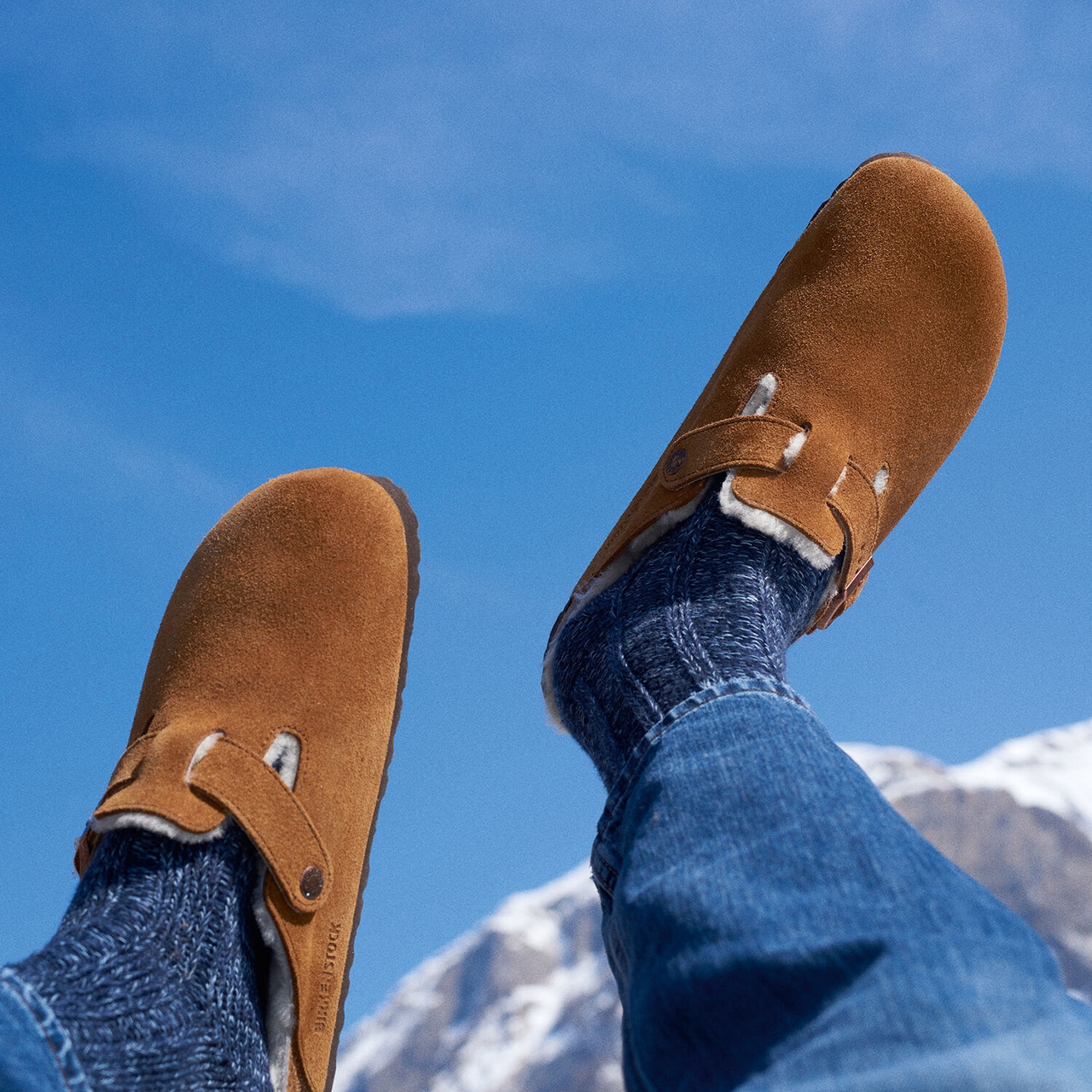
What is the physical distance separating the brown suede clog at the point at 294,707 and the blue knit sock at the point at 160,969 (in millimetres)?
36

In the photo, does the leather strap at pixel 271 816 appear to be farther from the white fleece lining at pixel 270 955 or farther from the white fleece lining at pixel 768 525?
the white fleece lining at pixel 768 525

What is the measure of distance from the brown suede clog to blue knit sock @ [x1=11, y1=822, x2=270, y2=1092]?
0.12 feet

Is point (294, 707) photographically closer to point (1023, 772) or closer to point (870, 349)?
point (870, 349)

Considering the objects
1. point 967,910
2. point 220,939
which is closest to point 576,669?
point 220,939

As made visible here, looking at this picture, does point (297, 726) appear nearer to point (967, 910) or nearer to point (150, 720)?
point (150, 720)

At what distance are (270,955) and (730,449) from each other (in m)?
0.86

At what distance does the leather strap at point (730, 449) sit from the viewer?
1.54 meters

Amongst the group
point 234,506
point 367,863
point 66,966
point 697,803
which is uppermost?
point 234,506

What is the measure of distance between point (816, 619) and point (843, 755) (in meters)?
0.74

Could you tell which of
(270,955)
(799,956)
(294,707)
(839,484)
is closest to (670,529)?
(839,484)

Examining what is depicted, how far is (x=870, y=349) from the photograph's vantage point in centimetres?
170

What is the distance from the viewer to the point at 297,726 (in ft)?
5.03

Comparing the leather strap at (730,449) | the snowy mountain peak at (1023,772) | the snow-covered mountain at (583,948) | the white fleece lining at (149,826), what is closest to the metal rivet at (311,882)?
the white fleece lining at (149,826)

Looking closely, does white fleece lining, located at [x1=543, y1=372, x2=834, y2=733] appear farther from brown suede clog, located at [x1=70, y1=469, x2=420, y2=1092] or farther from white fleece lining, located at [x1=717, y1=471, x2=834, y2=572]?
brown suede clog, located at [x1=70, y1=469, x2=420, y2=1092]
